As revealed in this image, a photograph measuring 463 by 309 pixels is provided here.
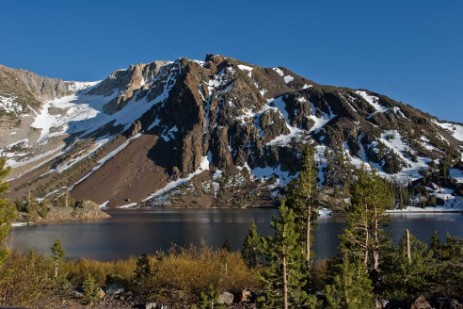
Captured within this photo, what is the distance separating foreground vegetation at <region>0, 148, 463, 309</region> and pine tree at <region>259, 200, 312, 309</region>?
4 centimetres

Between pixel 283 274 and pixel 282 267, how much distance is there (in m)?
0.41

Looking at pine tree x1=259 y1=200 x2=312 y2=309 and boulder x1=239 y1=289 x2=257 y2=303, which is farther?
boulder x1=239 y1=289 x2=257 y2=303

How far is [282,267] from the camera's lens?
17.9 metres

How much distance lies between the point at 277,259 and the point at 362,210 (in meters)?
15.2

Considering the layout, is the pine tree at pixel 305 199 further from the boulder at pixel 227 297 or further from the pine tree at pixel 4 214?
the pine tree at pixel 4 214

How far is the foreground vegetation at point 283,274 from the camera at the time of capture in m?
16.5

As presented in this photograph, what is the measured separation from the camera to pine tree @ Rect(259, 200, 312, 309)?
17.5 meters

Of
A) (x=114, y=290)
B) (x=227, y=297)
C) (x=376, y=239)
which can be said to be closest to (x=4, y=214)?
(x=227, y=297)

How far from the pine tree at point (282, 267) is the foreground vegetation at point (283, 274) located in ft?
0.14

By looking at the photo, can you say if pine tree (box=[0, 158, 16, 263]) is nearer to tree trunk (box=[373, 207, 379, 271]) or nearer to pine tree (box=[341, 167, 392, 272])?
pine tree (box=[341, 167, 392, 272])

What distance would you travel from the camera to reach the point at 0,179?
1573 centimetres

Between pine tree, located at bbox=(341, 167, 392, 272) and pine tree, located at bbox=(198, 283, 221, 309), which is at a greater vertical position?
pine tree, located at bbox=(341, 167, 392, 272)

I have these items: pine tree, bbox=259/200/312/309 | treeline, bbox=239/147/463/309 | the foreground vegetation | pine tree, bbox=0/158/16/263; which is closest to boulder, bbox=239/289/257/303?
the foreground vegetation

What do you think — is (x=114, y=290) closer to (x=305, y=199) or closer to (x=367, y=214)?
(x=305, y=199)
